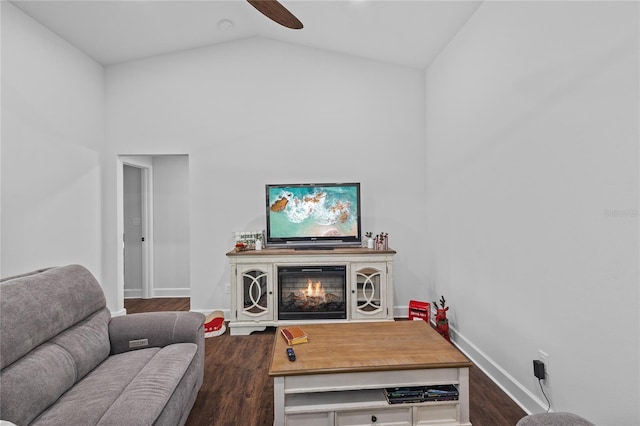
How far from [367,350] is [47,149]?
3293mm

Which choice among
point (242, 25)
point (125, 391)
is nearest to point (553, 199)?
point (125, 391)

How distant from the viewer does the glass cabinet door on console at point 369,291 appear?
10.9 ft

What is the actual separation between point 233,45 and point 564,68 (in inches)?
134

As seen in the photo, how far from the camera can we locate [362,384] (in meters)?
1.72

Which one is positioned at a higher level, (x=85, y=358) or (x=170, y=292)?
(x=85, y=358)

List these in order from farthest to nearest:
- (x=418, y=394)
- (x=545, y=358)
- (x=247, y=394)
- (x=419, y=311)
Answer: (x=419, y=311) < (x=247, y=394) < (x=545, y=358) < (x=418, y=394)

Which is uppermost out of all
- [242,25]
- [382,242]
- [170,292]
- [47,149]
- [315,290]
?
[242,25]

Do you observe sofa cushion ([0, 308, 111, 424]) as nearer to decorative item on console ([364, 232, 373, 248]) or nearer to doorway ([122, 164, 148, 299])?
decorative item on console ([364, 232, 373, 248])

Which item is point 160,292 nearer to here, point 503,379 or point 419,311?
point 419,311

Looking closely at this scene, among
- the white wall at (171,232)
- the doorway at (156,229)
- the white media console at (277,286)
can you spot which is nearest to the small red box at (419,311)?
the white media console at (277,286)

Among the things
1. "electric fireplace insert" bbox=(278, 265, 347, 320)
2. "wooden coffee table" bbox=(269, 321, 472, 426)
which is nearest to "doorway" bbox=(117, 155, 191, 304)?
"electric fireplace insert" bbox=(278, 265, 347, 320)

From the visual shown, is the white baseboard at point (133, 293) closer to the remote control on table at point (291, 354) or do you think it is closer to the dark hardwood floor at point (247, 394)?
the dark hardwood floor at point (247, 394)

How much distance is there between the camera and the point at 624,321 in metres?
1.39

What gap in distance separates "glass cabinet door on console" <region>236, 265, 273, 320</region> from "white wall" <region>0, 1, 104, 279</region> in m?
1.73
